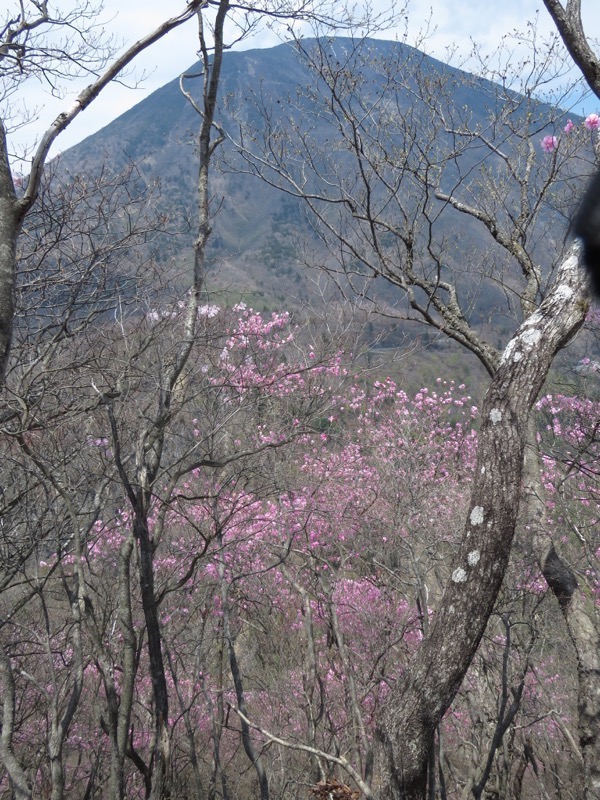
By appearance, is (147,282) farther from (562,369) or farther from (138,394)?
(562,369)

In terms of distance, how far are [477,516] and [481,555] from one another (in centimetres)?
17

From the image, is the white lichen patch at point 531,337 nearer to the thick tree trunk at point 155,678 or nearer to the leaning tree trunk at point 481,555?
the leaning tree trunk at point 481,555

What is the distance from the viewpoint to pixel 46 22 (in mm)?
4707

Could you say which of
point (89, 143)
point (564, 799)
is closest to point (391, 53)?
point (564, 799)

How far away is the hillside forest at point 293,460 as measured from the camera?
313 cm

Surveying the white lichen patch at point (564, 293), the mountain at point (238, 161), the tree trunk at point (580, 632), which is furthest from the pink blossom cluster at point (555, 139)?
the white lichen patch at point (564, 293)

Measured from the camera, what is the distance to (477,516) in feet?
9.06

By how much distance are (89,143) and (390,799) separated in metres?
122

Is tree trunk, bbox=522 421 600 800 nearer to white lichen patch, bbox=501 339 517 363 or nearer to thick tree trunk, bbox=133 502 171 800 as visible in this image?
white lichen patch, bbox=501 339 517 363

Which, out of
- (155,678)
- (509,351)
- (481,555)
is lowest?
(155,678)

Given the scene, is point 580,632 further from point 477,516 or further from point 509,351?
point 509,351

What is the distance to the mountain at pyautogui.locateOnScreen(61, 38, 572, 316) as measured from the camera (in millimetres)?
7027

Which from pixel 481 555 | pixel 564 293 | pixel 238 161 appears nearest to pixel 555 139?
pixel 238 161

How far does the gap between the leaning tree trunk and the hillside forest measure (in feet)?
0.04
